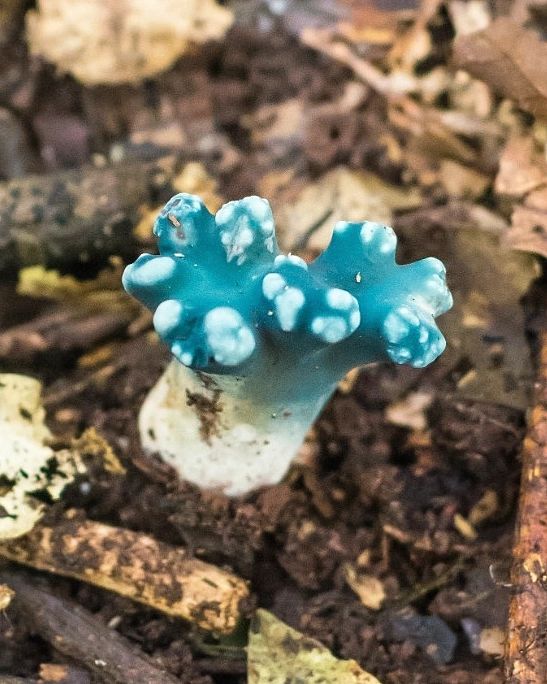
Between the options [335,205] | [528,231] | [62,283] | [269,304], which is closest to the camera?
[269,304]

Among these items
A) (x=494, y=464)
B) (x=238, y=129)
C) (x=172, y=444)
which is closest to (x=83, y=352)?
(x=172, y=444)

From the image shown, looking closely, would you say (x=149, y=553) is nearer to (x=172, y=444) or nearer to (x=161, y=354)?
(x=172, y=444)

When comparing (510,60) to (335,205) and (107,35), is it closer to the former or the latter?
(335,205)

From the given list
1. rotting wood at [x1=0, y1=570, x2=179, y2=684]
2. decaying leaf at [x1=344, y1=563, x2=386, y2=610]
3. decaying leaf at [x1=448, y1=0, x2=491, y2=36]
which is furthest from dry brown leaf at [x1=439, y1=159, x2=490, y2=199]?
rotting wood at [x1=0, y1=570, x2=179, y2=684]

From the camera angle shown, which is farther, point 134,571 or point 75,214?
point 75,214

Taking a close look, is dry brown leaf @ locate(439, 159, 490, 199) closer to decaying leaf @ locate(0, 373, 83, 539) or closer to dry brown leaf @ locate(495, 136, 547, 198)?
dry brown leaf @ locate(495, 136, 547, 198)

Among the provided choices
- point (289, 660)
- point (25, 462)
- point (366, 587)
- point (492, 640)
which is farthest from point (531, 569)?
point (25, 462)
